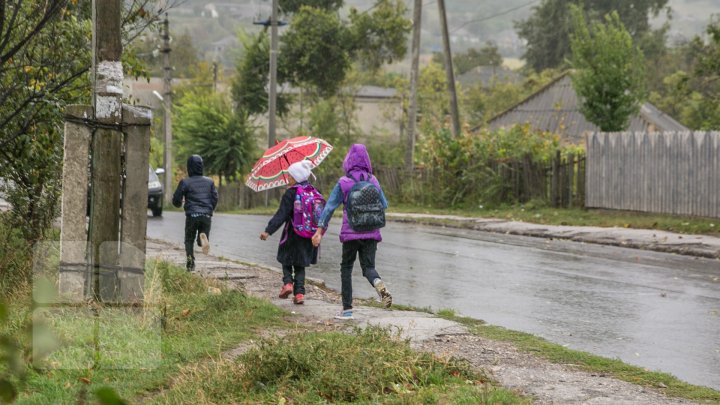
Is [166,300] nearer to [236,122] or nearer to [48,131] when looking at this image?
[48,131]

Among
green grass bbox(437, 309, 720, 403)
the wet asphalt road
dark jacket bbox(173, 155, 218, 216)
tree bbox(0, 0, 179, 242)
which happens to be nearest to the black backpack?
green grass bbox(437, 309, 720, 403)

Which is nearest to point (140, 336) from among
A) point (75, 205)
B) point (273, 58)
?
point (75, 205)

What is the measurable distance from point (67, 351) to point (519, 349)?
11.5 ft

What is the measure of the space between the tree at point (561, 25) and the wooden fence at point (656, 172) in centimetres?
5140

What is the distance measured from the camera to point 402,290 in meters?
12.3

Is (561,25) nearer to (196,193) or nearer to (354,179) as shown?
(196,193)

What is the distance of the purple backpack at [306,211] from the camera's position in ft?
33.8

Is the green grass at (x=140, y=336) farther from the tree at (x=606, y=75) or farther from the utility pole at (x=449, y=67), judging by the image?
the utility pole at (x=449, y=67)

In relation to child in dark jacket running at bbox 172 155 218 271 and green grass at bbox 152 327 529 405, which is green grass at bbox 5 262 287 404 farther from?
child in dark jacket running at bbox 172 155 218 271

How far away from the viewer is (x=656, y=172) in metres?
22.5

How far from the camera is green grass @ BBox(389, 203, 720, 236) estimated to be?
2070 cm

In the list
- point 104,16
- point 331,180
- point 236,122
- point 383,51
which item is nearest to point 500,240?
point 104,16

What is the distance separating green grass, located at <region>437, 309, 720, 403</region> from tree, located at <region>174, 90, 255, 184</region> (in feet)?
109

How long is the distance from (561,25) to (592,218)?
175ft
